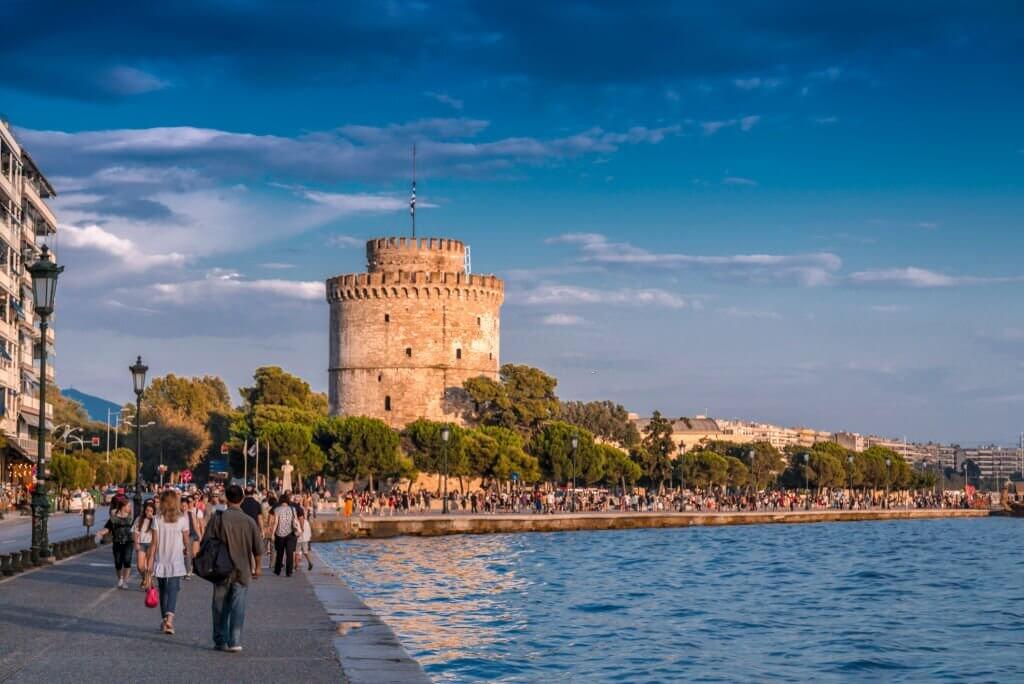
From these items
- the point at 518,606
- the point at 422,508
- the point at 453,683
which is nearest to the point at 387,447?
the point at 422,508

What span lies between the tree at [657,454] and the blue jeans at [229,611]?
81.4 meters

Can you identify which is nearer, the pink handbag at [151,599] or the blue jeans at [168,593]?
the blue jeans at [168,593]

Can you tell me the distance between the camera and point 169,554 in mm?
13234

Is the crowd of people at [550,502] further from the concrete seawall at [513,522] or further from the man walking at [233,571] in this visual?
the man walking at [233,571]

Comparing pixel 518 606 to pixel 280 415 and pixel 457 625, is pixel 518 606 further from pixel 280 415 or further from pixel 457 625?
pixel 280 415

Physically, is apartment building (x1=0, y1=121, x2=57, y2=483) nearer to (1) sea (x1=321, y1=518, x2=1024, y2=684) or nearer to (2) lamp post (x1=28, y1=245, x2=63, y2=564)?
(1) sea (x1=321, y1=518, x2=1024, y2=684)

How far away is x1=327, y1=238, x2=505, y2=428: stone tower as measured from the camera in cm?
8175

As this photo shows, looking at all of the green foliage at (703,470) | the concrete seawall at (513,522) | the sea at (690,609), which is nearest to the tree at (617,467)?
the green foliage at (703,470)

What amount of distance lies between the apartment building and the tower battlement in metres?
25.8

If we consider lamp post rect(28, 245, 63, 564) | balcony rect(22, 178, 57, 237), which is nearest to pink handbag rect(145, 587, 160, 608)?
lamp post rect(28, 245, 63, 564)

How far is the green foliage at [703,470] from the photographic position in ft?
320

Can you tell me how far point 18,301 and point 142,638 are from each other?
140 feet

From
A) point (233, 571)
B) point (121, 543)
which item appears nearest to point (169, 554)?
point (233, 571)

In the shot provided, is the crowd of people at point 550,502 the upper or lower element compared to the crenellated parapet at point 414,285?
lower
